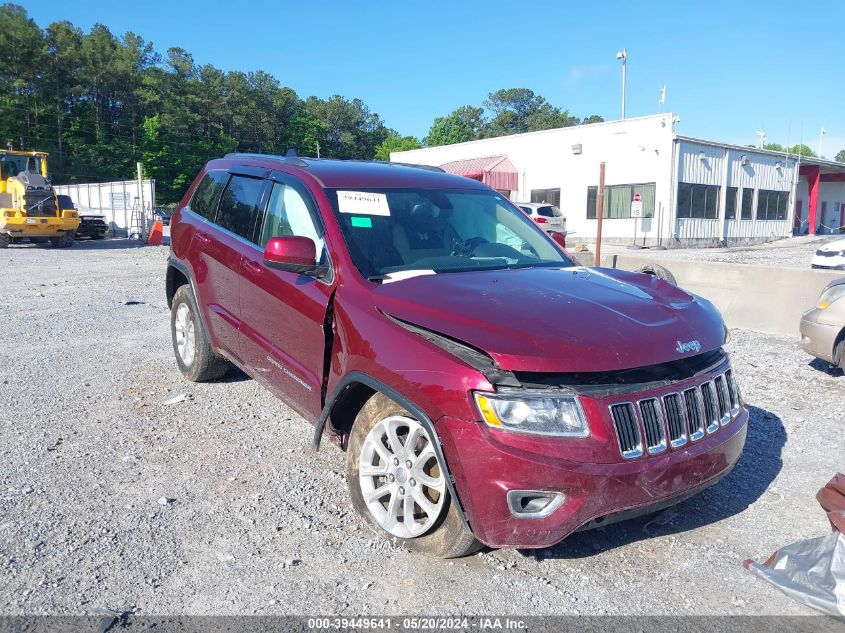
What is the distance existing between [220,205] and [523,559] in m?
3.58

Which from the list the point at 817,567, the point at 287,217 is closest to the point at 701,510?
the point at 817,567

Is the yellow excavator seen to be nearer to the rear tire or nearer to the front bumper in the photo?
the rear tire

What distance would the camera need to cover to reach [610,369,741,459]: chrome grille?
2.85m

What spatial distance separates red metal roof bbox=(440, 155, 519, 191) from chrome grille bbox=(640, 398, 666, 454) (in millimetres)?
34118

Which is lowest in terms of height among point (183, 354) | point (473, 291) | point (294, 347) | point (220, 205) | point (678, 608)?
point (678, 608)

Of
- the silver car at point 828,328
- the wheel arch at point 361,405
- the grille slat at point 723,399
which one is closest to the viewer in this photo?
the wheel arch at point 361,405

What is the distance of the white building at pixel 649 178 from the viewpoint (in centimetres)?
3153

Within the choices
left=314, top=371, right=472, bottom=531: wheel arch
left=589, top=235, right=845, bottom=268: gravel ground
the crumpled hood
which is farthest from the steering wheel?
left=589, top=235, right=845, bottom=268: gravel ground

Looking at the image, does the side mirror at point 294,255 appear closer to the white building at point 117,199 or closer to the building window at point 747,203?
the white building at point 117,199

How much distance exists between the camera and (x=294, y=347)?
402cm

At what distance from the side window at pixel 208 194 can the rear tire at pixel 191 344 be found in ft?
2.18

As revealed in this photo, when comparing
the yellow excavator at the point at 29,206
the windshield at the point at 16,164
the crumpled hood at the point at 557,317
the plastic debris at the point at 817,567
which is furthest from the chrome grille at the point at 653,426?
the windshield at the point at 16,164

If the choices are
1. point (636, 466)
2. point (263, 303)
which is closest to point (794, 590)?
point (636, 466)

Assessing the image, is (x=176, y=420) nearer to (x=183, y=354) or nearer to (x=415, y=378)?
(x=183, y=354)
